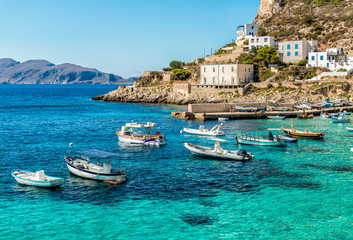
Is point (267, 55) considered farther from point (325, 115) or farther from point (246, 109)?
point (325, 115)

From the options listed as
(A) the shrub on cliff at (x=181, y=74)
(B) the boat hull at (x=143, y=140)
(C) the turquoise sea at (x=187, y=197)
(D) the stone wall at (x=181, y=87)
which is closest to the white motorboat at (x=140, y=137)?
(B) the boat hull at (x=143, y=140)

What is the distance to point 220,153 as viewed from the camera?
42.5 metres

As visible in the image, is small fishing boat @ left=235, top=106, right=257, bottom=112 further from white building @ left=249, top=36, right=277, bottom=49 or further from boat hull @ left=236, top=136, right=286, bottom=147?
white building @ left=249, top=36, right=277, bottom=49

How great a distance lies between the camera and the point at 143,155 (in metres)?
44.9

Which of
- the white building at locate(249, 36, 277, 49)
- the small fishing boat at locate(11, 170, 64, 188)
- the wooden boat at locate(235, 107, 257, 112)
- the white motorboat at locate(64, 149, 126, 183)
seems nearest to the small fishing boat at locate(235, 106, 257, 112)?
the wooden boat at locate(235, 107, 257, 112)

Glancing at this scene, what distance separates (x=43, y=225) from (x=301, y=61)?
97550 millimetres

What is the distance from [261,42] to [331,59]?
79.9 feet

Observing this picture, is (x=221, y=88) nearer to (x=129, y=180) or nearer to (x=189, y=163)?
(x=189, y=163)

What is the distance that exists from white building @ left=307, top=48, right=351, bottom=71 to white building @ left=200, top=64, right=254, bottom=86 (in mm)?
17908

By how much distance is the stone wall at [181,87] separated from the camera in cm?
11525

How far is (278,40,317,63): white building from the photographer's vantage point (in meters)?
109

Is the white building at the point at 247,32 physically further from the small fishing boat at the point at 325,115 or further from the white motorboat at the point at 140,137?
the white motorboat at the point at 140,137

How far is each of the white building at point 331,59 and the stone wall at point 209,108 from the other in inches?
1374

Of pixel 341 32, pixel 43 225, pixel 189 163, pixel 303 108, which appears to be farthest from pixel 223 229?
pixel 341 32
